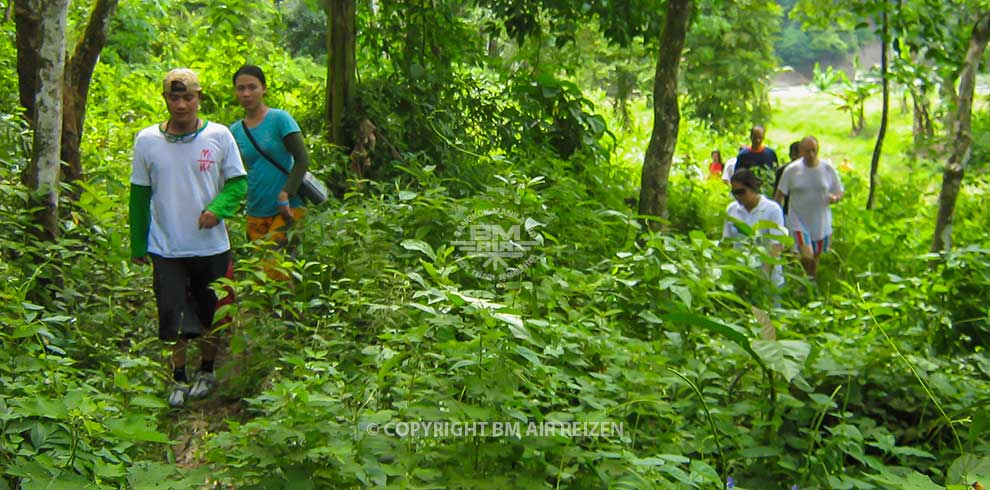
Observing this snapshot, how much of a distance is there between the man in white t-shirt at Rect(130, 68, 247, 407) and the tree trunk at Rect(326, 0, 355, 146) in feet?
12.1

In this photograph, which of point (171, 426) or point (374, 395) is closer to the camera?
point (374, 395)

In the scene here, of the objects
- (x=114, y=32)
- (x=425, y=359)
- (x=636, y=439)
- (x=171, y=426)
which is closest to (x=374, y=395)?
(x=425, y=359)

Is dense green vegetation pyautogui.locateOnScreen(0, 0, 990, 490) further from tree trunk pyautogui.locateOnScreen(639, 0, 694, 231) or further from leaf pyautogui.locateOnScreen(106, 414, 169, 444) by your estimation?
tree trunk pyautogui.locateOnScreen(639, 0, 694, 231)

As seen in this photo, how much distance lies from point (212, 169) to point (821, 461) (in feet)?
10.5

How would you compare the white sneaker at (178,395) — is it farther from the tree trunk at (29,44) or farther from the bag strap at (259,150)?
the tree trunk at (29,44)

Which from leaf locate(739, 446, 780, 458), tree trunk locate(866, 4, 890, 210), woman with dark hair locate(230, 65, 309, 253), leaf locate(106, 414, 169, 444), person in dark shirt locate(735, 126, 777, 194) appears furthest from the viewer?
person in dark shirt locate(735, 126, 777, 194)

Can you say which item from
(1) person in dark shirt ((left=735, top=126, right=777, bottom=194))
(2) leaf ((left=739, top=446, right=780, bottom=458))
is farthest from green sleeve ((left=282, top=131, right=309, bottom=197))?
(1) person in dark shirt ((left=735, top=126, right=777, bottom=194))

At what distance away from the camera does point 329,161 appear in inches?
334

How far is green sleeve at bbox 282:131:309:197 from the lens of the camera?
5980 mm

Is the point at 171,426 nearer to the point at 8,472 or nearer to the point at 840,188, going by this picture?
the point at 8,472

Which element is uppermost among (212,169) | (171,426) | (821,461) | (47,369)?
(212,169)

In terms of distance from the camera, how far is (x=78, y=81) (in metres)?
7.21

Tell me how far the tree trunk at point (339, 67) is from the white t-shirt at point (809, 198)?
3.97 metres

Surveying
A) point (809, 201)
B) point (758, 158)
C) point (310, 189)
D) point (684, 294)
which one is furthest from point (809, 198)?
point (684, 294)
